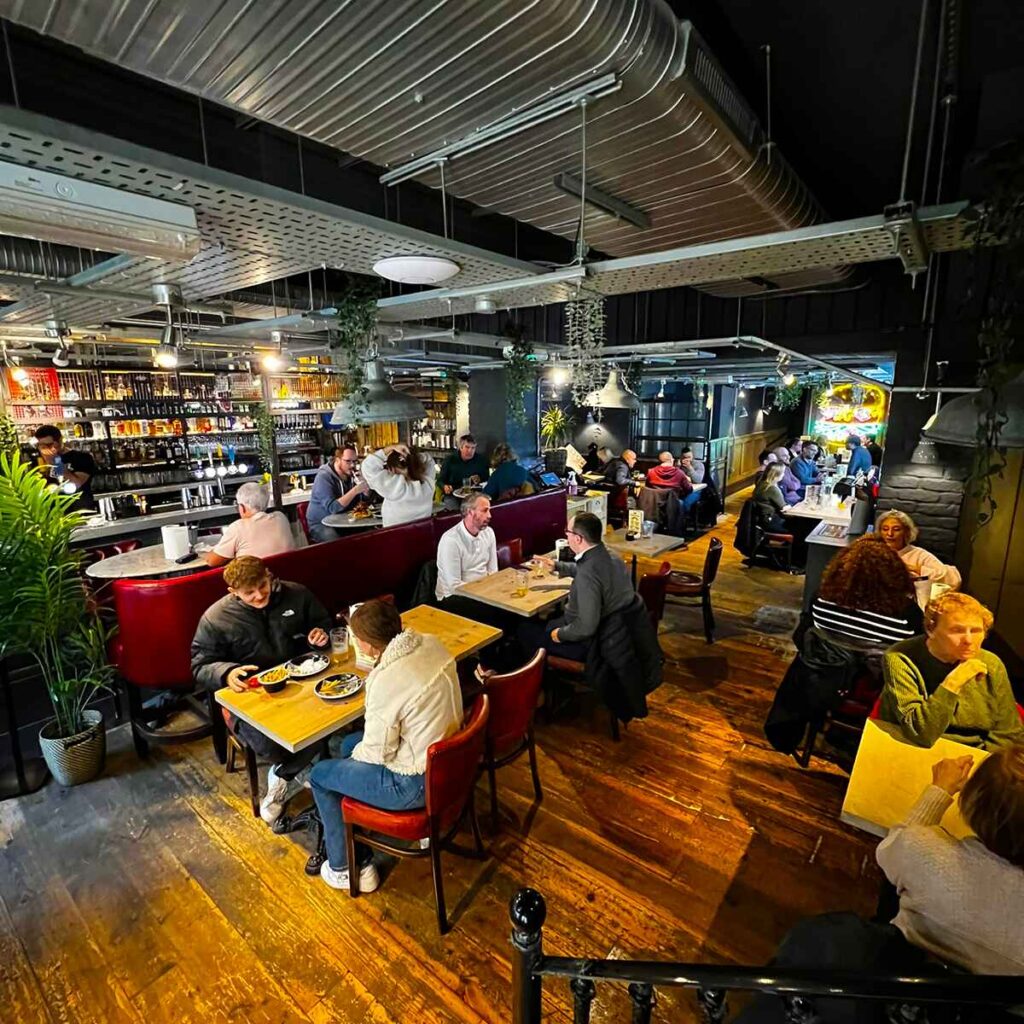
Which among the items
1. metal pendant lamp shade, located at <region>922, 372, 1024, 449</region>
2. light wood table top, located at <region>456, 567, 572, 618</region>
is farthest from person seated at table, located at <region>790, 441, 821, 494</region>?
metal pendant lamp shade, located at <region>922, 372, 1024, 449</region>

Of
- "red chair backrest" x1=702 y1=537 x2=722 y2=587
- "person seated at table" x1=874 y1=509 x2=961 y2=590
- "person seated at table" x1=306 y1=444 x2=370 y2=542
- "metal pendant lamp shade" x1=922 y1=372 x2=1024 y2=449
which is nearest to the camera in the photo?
"metal pendant lamp shade" x1=922 y1=372 x2=1024 y2=449

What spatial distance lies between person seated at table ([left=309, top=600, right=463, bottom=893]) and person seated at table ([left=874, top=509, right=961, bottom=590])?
336 centimetres

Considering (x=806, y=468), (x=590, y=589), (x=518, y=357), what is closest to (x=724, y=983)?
(x=590, y=589)

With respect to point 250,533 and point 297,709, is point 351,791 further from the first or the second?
point 250,533

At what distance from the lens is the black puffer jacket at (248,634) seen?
2805 mm

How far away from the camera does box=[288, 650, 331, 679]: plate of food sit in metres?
2.57

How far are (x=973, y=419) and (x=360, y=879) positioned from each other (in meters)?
3.20

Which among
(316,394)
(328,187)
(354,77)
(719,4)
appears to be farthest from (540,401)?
(354,77)

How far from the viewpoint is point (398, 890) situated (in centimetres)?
245

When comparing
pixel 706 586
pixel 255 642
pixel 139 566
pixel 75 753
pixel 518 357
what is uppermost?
pixel 518 357

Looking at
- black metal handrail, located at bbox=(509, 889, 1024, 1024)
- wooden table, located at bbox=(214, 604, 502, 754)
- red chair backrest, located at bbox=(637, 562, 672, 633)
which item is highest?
black metal handrail, located at bbox=(509, 889, 1024, 1024)

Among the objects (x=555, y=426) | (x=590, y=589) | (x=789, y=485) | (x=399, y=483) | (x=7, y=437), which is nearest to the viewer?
(x=590, y=589)

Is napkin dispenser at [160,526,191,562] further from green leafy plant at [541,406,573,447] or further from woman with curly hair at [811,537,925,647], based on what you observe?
green leafy plant at [541,406,573,447]

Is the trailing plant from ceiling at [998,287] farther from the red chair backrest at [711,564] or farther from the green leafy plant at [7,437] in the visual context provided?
the green leafy plant at [7,437]
